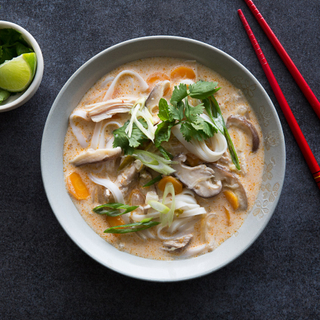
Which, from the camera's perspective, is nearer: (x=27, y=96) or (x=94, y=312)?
(x=27, y=96)

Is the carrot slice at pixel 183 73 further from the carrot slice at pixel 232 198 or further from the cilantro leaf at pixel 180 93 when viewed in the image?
the carrot slice at pixel 232 198

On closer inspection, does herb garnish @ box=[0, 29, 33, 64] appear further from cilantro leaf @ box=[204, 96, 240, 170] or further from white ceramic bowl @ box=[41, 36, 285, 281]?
cilantro leaf @ box=[204, 96, 240, 170]

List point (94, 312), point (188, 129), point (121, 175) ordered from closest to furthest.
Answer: point (188, 129) → point (121, 175) → point (94, 312)

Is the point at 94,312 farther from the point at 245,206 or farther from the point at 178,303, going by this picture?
the point at 245,206

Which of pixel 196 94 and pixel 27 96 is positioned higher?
pixel 27 96

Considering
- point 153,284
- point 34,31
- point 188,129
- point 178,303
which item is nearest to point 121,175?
point 188,129

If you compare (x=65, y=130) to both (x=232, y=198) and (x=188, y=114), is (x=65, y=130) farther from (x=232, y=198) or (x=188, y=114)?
(x=232, y=198)

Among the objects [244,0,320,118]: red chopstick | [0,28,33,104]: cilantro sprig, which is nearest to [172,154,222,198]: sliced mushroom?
[244,0,320,118]: red chopstick
